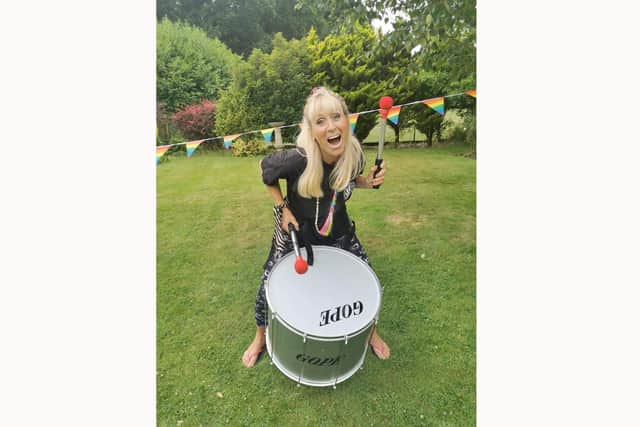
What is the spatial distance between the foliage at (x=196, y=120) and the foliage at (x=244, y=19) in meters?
1.74

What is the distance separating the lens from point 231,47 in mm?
8531

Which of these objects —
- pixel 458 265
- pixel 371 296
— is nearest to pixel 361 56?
pixel 458 265

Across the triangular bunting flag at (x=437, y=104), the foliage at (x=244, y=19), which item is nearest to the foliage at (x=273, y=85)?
the foliage at (x=244, y=19)

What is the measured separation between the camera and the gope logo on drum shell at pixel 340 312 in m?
1.81

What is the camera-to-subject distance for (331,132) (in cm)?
202

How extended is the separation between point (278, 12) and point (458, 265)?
21.5ft

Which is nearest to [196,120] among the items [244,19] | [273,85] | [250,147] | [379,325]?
[250,147]

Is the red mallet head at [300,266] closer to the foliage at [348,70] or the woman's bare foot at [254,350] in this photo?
the woman's bare foot at [254,350]

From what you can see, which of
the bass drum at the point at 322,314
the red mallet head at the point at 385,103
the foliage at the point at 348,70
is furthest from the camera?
the foliage at the point at 348,70

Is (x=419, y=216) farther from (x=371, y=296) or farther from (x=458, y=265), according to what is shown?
(x=371, y=296)

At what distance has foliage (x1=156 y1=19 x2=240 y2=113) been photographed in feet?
26.2

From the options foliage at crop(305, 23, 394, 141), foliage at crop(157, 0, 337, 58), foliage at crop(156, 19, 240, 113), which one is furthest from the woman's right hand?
foliage at crop(156, 19, 240, 113)

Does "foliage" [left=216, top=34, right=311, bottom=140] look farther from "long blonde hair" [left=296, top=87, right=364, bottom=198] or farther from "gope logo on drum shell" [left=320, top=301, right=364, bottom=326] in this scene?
"gope logo on drum shell" [left=320, top=301, right=364, bottom=326]

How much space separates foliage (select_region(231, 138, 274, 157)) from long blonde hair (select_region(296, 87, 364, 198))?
16.0 feet
